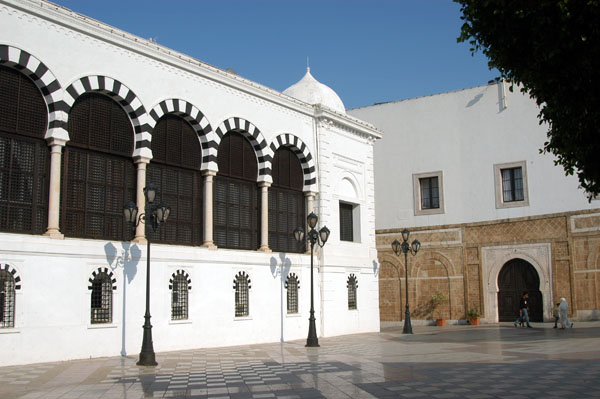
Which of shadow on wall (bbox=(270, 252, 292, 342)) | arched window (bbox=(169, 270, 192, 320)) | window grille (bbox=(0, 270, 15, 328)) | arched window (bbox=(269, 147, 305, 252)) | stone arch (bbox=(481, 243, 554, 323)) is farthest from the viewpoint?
stone arch (bbox=(481, 243, 554, 323))

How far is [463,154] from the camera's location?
2938 cm

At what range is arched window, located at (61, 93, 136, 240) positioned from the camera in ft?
49.3

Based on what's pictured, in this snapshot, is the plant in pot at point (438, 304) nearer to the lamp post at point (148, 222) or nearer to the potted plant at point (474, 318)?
the potted plant at point (474, 318)

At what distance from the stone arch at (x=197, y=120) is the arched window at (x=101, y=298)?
4.48 m

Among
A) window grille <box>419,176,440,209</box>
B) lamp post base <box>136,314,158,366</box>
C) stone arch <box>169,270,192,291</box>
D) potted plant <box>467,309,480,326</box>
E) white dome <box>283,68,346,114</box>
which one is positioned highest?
white dome <box>283,68,346,114</box>

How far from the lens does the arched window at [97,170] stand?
15039mm

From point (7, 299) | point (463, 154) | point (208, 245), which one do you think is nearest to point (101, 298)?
point (7, 299)

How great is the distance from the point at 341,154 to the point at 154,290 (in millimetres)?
9633

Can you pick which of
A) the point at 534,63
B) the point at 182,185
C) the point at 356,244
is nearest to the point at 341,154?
the point at 356,244

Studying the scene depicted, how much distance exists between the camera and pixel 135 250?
52.2 feet

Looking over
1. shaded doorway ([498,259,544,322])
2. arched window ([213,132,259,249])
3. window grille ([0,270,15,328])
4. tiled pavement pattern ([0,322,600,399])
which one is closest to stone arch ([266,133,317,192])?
arched window ([213,132,259,249])

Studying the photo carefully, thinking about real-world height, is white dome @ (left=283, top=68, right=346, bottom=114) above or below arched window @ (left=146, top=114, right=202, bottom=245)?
above

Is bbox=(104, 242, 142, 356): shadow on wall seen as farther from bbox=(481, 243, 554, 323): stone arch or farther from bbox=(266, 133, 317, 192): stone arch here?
bbox=(481, 243, 554, 323): stone arch

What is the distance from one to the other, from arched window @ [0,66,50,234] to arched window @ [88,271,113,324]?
181 cm
